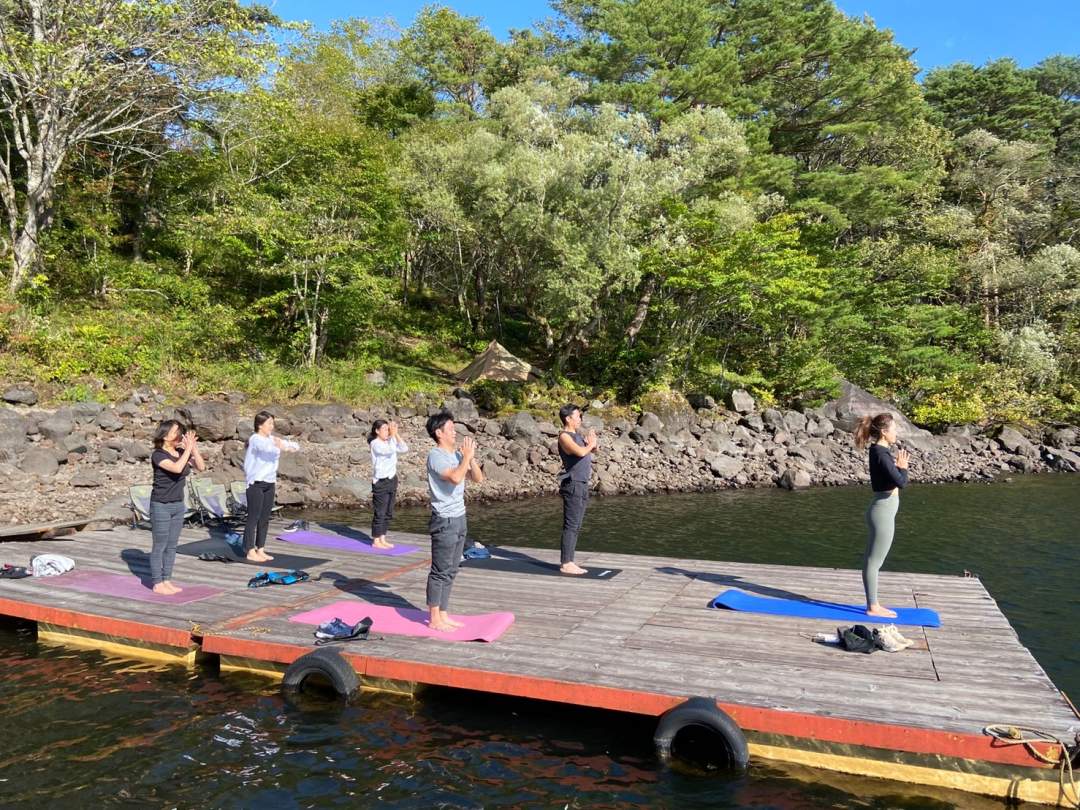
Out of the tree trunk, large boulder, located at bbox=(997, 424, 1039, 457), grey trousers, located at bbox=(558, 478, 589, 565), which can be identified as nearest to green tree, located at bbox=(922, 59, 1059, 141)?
large boulder, located at bbox=(997, 424, 1039, 457)

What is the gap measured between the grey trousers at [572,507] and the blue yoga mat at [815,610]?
6.35 ft

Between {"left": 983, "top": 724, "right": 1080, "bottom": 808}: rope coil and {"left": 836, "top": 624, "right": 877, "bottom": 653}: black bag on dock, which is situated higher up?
{"left": 836, "top": 624, "right": 877, "bottom": 653}: black bag on dock

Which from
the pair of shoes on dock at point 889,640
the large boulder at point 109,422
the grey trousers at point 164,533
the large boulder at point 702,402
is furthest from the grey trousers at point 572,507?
the large boulder at point 702,402

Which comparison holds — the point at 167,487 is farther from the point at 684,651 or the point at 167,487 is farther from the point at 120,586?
the point at 684,651

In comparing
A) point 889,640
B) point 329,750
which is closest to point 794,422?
point 889,640

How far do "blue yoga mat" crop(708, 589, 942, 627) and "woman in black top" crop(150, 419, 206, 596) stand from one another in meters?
5.98

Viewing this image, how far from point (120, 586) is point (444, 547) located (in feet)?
15.6

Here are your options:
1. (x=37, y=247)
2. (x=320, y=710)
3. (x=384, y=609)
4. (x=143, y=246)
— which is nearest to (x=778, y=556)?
(x=384, y=609)

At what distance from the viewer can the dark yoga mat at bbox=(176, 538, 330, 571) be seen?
32.3 feet

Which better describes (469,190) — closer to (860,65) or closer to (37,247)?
(37,247)

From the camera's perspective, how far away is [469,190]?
26422 millimetres

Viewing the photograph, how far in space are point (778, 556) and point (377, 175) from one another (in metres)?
18.4

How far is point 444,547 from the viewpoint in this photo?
6.54 m

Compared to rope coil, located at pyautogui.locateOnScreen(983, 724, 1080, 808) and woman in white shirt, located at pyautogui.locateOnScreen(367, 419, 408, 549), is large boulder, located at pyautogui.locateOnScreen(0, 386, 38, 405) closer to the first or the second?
woman in white shirt, located at pyautogui.locateOnScreen(367, 419, 408, 549)
